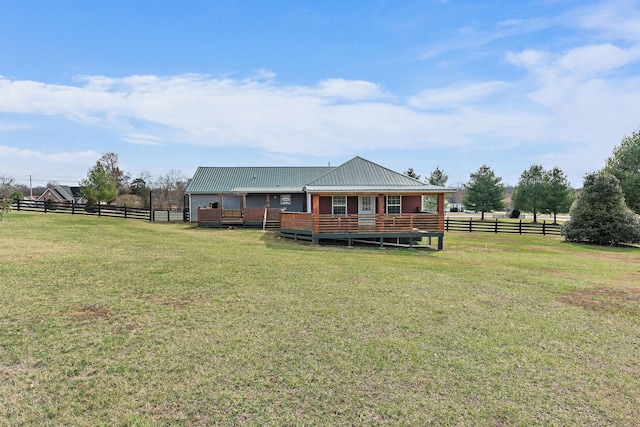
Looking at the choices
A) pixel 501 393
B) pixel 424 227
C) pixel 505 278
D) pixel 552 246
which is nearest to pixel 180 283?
pixel 501 393

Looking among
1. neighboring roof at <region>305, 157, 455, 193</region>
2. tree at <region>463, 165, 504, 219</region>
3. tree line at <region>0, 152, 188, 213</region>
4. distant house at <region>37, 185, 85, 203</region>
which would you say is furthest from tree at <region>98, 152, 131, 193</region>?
tree at <region>463, 165, 504, 219</region>

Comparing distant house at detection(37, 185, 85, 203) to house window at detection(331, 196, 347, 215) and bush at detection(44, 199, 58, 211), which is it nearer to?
bush at detection(44, 199, 58, 211)

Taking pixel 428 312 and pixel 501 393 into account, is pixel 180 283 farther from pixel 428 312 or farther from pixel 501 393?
pixel 501 393

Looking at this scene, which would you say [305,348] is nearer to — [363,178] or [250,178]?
[363,178]

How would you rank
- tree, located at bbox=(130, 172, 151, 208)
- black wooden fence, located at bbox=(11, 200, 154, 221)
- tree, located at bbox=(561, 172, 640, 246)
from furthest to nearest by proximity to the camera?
tree, located at bbox=(130, 172, 151, 208)
black wooden fence, located at bbox=(11, 200, 154, 221)
tree, located at bbox=(561, 172, 640, 246)

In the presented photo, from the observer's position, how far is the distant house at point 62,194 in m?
60.6

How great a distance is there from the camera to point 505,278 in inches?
382

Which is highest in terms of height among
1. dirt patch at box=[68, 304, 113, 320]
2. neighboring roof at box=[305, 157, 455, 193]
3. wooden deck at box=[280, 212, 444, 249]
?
neighboring roof at box=[305, 157, 455, 193]

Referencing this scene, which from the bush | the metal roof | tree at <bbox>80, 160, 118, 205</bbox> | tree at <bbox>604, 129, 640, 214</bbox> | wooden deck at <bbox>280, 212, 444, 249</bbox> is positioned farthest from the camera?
tree at <bbox>80, 160, 118, 205</bbox>

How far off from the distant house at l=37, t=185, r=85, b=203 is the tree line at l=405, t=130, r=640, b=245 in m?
61.4

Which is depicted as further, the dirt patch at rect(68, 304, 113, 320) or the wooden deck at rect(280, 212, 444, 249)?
the wooden deck at rect(280, 212, 444, 249)

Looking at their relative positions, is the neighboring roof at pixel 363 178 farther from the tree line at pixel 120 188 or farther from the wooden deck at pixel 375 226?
the tree line at pixel 120 188

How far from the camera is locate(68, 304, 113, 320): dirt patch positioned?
550 cm

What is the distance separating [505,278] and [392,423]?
7.91 m
